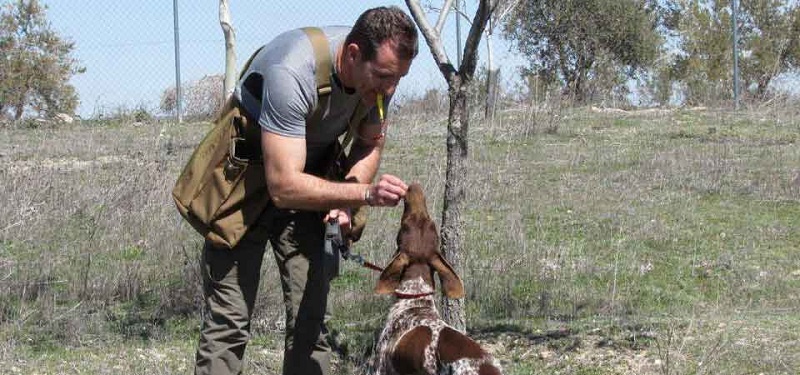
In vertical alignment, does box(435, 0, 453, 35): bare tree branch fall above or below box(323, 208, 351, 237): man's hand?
above

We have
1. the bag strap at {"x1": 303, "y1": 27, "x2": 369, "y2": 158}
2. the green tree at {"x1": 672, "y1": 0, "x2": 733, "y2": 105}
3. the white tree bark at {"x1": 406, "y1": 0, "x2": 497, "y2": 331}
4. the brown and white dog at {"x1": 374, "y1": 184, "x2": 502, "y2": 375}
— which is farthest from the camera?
the green tree at {"x1": 672, "y1": 0, "x2": 733, "y2": 105}

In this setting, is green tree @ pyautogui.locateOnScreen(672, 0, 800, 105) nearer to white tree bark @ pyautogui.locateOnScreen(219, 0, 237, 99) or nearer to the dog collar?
white tree bark @ pyautogui.locateOnScreen(219, 0, 237, 99)

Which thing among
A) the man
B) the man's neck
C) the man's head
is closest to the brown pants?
the man

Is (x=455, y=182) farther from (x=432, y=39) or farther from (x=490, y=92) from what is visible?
(x=490, y=92)

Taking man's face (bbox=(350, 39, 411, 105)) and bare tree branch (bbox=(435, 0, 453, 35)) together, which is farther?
bare tree branch (bbox=(435, 0, 453, 35))

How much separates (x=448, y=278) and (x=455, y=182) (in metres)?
1.04

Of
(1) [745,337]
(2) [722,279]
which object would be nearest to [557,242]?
(2) [722,279]

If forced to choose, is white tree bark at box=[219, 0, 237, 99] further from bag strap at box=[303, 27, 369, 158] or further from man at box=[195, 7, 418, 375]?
bag strap at box=[303, 27, 369, 158]

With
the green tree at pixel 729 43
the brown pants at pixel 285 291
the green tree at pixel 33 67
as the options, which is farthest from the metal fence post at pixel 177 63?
the brown pants at pixel 285 291

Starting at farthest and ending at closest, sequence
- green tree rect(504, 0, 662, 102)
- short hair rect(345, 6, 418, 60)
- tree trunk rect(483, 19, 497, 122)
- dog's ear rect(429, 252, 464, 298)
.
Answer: green tree rect(504, 0, 662, 102)
tree trunk rect(483, 19, 497, 122)
dog's ear rect(429, 252, 464, 298)
short hair rect(345, 6, 418, 60)

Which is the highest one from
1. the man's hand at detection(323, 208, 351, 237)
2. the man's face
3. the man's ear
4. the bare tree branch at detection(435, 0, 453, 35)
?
the bare tree branch at detection(435, 0, 453, 35)

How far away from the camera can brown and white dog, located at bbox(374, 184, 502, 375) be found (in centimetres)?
459

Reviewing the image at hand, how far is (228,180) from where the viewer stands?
4746mm

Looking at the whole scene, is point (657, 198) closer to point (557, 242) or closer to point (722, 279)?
point (557, 242)
